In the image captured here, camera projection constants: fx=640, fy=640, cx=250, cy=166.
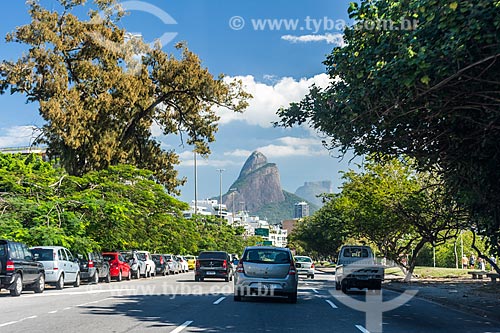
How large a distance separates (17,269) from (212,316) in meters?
10.1

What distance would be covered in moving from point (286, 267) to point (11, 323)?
840 centimetres

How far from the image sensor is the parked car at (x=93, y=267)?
31733 mm

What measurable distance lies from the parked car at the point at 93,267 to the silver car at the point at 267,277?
14438mm

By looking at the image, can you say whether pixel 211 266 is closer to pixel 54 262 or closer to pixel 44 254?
pixel 54 262

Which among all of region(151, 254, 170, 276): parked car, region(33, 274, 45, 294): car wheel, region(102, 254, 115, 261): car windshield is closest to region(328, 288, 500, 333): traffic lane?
region(33, 274, 45, 294): car wheel

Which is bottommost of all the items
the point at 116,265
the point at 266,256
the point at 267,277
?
the point at 116,265

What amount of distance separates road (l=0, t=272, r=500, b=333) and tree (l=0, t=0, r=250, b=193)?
57.0ft

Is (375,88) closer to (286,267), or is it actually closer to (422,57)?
(422,57)

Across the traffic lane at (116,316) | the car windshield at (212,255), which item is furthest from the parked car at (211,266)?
the traffic lane at (116,316)

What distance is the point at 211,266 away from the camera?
3712 cm

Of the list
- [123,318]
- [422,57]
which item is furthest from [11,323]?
[422,57]

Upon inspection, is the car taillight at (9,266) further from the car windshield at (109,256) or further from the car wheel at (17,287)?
the car windshield at (109,256)

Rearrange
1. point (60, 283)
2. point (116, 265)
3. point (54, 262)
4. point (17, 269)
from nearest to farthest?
point (17, 269) → point (54, 262) → point (60, 283) → point (116, 265)

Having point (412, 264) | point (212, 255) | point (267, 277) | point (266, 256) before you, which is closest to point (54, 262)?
point (266, 256)
